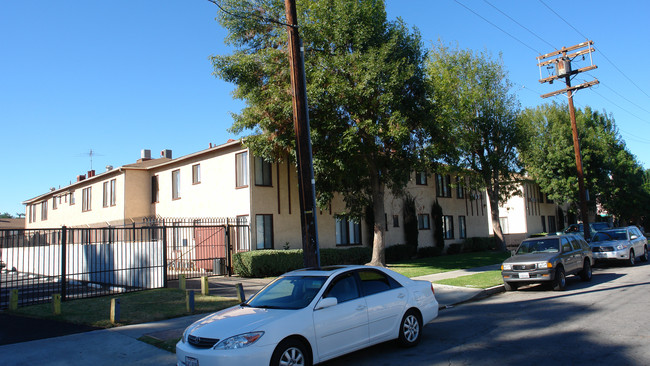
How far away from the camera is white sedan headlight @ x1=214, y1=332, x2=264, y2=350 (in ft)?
17.5

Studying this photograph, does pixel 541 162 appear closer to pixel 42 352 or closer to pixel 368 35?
pixel 368 35

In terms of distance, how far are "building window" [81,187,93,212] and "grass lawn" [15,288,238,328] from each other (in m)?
20.0

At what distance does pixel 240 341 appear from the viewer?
17.6 feet

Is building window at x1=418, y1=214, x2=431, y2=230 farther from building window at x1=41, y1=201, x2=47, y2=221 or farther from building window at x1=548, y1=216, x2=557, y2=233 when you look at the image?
building window at x1=41, y1=201, x2=47, y2=221

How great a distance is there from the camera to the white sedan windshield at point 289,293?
6.34m

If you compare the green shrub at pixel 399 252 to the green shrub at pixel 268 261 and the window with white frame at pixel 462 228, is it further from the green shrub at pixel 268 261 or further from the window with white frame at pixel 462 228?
the window with white frame at pixel 462 228

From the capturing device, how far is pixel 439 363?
630cm

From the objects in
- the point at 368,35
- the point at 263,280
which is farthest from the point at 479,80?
the point at 263,280

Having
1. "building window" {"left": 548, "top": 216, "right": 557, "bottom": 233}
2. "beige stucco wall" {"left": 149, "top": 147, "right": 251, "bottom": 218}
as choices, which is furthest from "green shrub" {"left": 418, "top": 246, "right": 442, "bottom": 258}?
"building window" {"left": 548, "top": 216, "right": 557, "bottom": 233}

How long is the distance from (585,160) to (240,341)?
39.9 meters

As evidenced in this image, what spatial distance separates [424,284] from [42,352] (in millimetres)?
6831

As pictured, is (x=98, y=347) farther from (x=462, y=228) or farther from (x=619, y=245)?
(x=462, y=228)

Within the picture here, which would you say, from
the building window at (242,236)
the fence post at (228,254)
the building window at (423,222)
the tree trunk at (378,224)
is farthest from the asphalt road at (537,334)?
the building window at (423,222)

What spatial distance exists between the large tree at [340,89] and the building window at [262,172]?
53.3 inches
